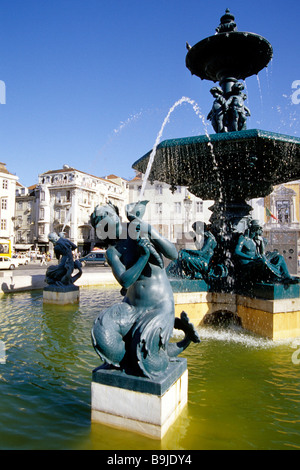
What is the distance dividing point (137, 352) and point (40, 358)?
2.55 meters

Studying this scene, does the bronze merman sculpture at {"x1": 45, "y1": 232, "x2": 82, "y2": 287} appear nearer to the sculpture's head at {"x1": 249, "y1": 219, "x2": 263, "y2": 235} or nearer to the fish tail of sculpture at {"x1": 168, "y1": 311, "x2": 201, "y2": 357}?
the sculpture's head at {"x1": 249, "y1": 219, "x2": 263, "y2": 235}

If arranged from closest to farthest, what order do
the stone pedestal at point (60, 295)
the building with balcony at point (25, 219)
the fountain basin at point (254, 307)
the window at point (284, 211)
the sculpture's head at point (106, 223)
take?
the sculpture's head at point (106, 223) → the fountain basin at point (254, 307) → the stone pedestal at point (60, 295) → the window at point (284, 211) → the building with balcony at point (25, 219)

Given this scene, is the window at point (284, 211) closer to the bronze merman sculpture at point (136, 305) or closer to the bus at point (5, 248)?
the bus at point (5, 248)

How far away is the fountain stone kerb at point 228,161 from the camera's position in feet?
18.7

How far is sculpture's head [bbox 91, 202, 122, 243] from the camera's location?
285 cm

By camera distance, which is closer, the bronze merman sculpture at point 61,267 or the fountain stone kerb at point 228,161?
the fountain stone kerb at point 228,161

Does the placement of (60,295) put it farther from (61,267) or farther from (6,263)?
(6,263)

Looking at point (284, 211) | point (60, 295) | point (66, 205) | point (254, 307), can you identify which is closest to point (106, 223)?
point (254, 307)

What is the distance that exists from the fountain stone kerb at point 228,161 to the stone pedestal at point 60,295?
357cm

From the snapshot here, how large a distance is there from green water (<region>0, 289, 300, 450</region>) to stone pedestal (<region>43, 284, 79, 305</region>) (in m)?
2.52

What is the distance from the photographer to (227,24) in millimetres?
7180

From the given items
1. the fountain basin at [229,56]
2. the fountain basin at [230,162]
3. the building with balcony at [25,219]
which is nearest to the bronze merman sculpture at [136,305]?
the fountain basin at [230,162]

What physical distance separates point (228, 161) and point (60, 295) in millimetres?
5312
